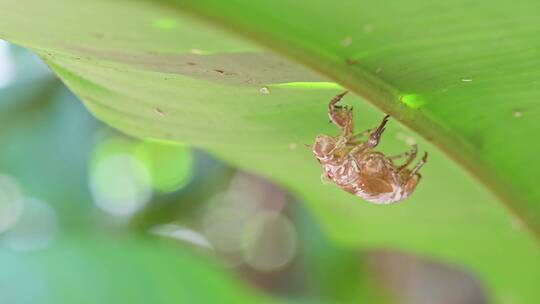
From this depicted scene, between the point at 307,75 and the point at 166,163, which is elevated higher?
the point at 307,75

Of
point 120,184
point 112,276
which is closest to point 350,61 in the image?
point 112,276

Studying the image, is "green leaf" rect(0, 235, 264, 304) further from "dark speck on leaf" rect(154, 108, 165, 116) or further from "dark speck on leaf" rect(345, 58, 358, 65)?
"dark speck on leaf" rect(345, 58, 358, 65)

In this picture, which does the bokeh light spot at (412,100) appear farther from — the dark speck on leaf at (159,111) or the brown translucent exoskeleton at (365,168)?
the dark speck on leaf at (159,111)

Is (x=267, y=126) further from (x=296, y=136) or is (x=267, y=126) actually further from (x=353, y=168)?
(x=353, y=168)

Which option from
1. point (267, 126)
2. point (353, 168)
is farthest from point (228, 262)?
point (267, 126)

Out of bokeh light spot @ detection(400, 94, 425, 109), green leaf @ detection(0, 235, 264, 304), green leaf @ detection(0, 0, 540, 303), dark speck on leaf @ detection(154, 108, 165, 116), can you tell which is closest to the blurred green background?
green leaf @ detection(0, 235, 264, 304)

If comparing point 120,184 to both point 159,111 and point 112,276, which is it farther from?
point 159,111
